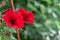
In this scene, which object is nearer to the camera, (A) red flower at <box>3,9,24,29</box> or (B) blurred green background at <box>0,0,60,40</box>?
(A) red flower at <box>3,9,24,29</box>

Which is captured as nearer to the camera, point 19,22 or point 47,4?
point 19,22

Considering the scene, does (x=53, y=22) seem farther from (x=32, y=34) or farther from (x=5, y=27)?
(x=5, y=27)

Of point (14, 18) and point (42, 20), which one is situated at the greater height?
point (14, 18)

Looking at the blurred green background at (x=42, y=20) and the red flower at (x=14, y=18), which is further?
the blurred green background at (x=42, y=20)

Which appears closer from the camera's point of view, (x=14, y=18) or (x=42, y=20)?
(x=14, y=18)

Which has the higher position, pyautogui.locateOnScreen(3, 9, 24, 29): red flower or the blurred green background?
pyautogui.locateOnScreen(3, 9, 24, 29): red flower

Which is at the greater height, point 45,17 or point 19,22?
point 19,22

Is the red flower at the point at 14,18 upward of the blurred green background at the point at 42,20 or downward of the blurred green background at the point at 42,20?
upward

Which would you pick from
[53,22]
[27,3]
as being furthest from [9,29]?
[53,22]
